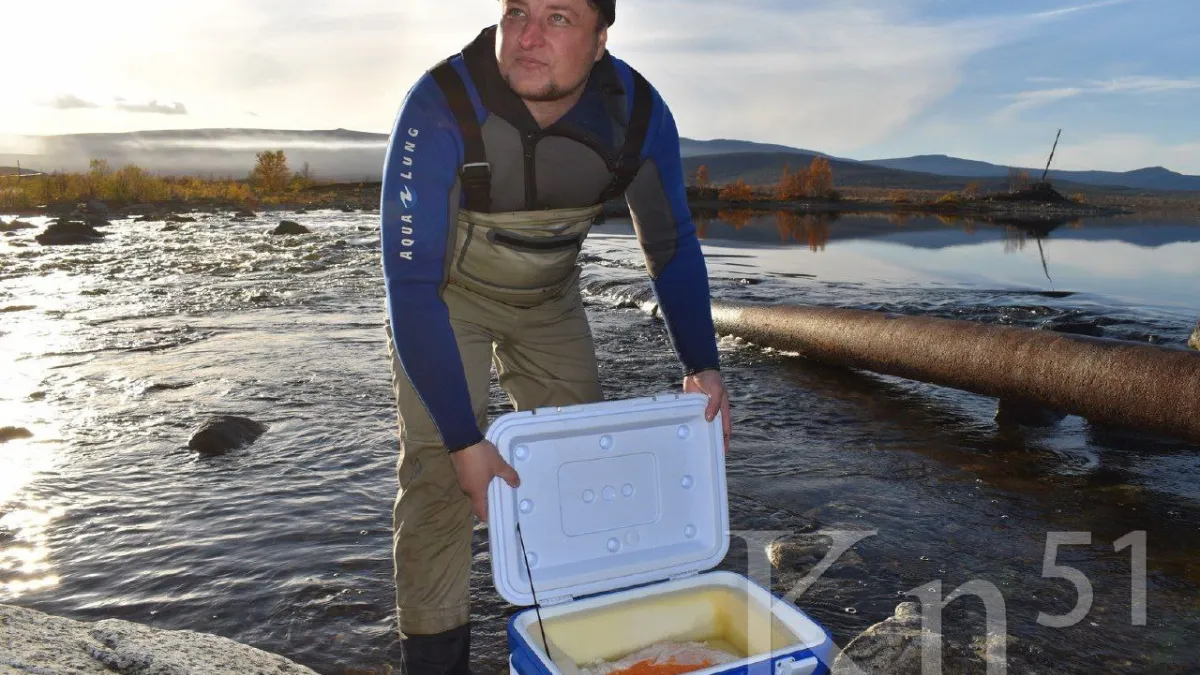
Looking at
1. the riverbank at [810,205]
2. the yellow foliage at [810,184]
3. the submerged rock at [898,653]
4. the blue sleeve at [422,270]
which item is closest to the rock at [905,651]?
the submerged rock at [898,653]

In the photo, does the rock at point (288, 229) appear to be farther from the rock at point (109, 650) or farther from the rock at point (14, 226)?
the rock at point (109, 650)

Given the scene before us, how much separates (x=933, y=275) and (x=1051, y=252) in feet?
43.2

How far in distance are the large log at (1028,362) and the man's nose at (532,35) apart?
481 centimetres

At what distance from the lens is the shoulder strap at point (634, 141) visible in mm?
3424

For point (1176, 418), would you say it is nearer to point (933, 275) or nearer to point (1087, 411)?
point (1087, 411)

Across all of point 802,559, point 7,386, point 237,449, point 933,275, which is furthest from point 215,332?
point 933,275

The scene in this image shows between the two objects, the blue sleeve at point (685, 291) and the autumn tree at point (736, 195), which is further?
the autumn tree at point (736, 195)

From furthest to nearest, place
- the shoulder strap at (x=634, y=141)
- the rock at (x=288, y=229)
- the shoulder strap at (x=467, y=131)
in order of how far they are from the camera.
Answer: the rock at (x=288, y=229)
the shoulder strap at (x=634, y=141)
the shoulder strap at (x=467, y=131)

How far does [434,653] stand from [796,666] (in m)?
1.39

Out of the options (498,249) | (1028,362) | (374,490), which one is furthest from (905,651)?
(1028,362)

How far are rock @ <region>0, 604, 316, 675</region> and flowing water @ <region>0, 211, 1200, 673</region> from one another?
2.48ft

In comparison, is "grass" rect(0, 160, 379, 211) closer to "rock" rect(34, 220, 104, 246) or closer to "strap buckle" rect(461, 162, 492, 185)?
"rock" rect(34, 220, 104, 246)

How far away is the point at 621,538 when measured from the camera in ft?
11.2

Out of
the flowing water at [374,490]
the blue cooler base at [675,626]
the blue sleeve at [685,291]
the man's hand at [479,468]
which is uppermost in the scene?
the blue sleeve at [685,291]
